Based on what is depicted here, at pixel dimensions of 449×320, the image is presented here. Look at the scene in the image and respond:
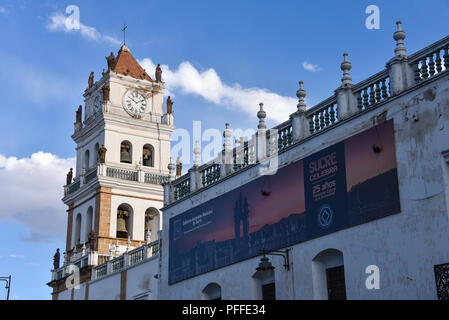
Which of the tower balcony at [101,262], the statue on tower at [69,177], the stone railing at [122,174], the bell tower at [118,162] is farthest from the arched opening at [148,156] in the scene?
the tower balcony at [101,262]

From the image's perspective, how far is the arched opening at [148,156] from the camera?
146ft

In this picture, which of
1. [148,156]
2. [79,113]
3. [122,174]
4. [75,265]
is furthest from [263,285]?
[79,113]

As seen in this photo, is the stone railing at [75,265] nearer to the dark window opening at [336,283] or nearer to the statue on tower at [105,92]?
the statue on tower at [105,92]

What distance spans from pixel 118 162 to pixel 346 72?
2568 cm

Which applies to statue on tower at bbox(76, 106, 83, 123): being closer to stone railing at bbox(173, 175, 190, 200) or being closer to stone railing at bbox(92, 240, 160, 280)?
stone railing at bbox(92, 240, 160, 280)

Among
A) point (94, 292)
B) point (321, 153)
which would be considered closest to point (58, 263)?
point (94, 292)

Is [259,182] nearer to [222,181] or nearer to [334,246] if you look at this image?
[222,181]

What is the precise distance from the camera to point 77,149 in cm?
4625

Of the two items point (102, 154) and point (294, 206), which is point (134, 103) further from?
point (294, 206)

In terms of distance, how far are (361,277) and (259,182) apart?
5091mm

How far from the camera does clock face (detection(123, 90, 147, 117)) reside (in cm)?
4434

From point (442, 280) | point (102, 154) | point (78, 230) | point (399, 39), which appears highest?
point (102, 154)

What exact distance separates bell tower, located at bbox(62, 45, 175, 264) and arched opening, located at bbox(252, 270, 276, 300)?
18.8 m

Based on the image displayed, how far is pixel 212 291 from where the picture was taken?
76.4ft
